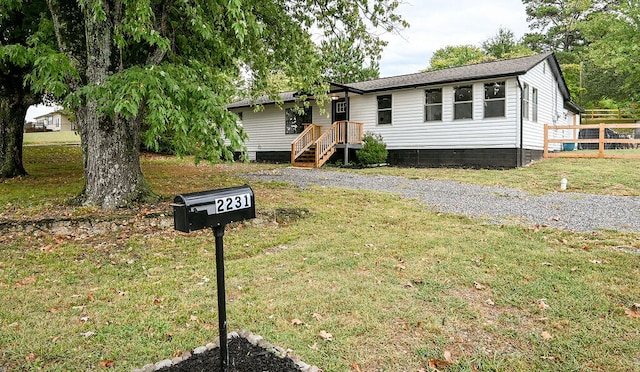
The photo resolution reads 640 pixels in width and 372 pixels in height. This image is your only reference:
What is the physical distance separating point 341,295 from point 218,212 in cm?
188

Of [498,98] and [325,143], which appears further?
[325,143]

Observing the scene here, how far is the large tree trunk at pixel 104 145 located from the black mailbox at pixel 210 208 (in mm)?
5283

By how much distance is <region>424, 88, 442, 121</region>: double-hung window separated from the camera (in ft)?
49.4

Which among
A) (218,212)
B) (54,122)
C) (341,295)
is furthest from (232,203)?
(54,122)

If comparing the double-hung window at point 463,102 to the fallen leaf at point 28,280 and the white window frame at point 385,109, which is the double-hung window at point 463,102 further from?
the fallen leaf at point 28,280

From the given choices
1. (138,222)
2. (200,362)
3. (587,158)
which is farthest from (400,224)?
(587,158)

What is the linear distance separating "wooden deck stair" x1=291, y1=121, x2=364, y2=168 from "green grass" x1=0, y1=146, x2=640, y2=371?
9.64m

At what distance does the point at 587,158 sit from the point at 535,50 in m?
29.6

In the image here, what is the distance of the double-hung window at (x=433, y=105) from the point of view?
593 inches

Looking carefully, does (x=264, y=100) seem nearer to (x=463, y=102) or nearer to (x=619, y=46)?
(x=463, y=102)

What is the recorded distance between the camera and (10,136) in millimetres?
10992

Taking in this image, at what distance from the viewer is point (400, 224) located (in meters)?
6.19

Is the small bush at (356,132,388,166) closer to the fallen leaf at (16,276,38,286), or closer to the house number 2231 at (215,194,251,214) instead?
the fallen leaf at (16,276,38,286)

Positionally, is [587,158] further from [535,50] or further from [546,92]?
[535,50]
